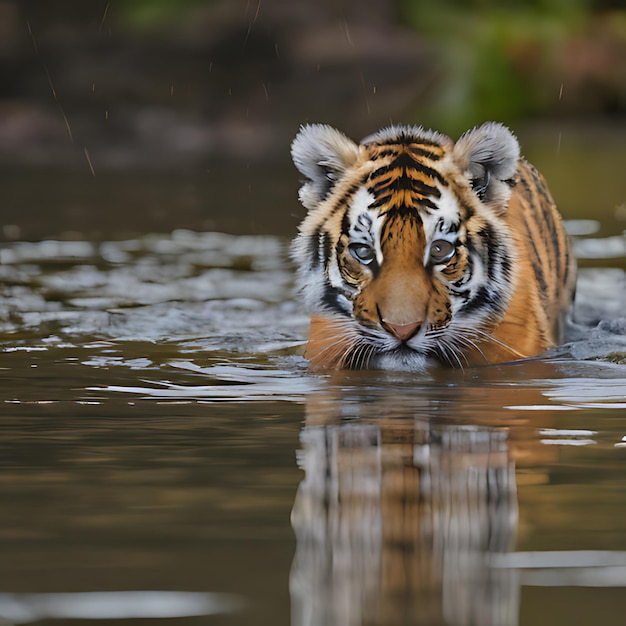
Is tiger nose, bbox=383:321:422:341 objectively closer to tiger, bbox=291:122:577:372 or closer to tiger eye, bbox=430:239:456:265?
tiger, bbox=291:122:577:372

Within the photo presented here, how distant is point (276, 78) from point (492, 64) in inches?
94.8

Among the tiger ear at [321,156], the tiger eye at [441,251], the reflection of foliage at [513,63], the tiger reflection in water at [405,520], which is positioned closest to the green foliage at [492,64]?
the reflection of foliage at [513,63]

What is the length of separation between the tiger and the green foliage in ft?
32.7

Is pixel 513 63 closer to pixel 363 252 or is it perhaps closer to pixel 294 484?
pixel 363 252

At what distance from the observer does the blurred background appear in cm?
1418

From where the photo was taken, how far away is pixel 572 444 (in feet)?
9.57

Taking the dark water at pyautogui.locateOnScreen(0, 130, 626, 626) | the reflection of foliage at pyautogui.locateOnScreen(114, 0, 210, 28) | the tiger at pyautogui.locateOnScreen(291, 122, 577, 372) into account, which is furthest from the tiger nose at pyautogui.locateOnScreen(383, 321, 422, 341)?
the reflection of foliage at pyautogui.locateOnScreen(114, 0, 210, 28)

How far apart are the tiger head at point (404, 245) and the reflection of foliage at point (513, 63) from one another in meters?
10.0

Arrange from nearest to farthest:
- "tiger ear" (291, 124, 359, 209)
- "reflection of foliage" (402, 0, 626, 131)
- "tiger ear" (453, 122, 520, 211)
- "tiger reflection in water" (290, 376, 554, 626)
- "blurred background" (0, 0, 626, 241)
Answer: "tiger reflection in water" (290, 376, 554, 626) → "tiger ear" (453, 122, 520, 211) → "tiger ear" (291, 124, 359, 209) → "blurred background" (0, 0, 626, 241) → "reflection of foliage" (402, 0, 626, 131)

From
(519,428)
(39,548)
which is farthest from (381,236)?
(39,548)

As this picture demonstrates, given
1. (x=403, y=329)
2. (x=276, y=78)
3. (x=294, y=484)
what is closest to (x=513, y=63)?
(x=276, y=78)

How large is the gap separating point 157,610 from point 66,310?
378cm

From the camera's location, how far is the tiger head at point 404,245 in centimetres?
390

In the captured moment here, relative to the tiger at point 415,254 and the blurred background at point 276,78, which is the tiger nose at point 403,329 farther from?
the blurred background at point 276,78
